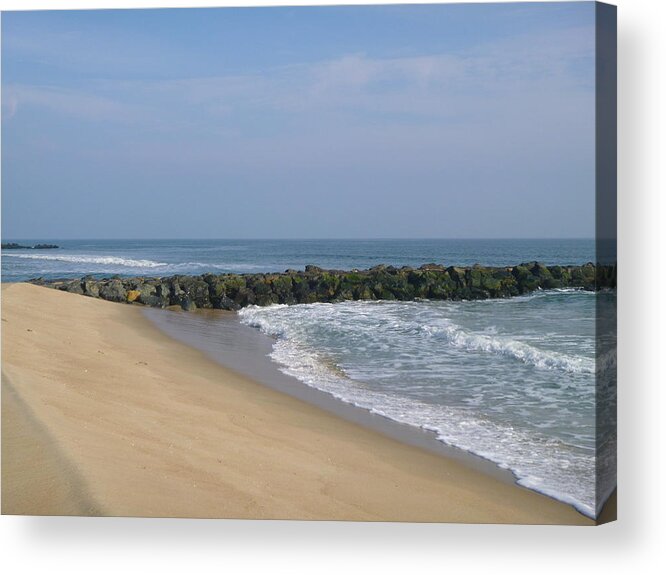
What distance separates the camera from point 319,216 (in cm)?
585

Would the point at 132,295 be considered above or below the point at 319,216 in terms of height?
below

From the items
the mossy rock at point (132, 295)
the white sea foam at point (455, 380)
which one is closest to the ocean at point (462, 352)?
the white sea foam at point (455, 380)

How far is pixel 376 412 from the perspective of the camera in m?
5.84

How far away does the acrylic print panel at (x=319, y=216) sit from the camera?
4797 millimetres

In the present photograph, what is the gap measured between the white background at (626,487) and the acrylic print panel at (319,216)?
0.52ft

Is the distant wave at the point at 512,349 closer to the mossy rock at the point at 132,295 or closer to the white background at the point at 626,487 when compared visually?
the white background at the point at 626,487

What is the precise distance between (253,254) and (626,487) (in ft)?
11.6

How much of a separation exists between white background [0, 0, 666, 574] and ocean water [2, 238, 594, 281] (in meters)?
0.72

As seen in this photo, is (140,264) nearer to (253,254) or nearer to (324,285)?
(253,254)

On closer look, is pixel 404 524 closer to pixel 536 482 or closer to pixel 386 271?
pixel 536 482

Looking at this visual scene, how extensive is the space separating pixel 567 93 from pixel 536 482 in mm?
2582

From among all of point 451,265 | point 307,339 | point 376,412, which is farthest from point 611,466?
point 307,339

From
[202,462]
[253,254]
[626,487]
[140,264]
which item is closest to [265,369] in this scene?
[253,254]

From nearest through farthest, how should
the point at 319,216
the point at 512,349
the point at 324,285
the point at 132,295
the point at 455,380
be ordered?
1. the point at 319,216
2. the point at 455,380
3. the point at 512,349
4. the point at 324,285
5. the point at 132,295
